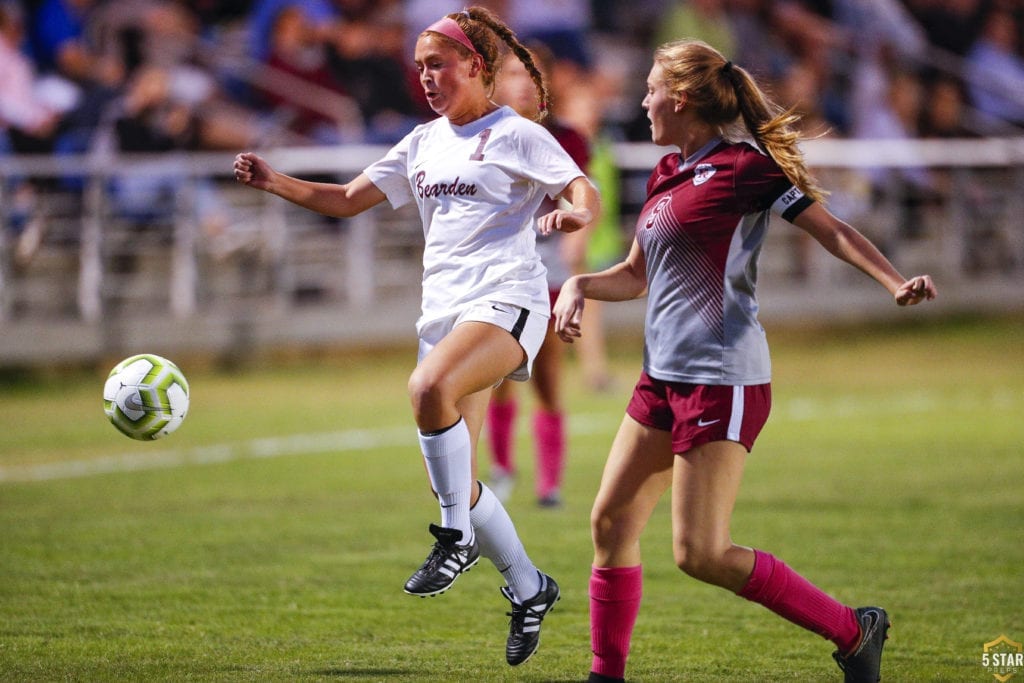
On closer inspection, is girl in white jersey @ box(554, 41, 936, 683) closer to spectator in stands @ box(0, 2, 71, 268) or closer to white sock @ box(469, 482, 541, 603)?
white sock @ box(469, 482, 541, 603)

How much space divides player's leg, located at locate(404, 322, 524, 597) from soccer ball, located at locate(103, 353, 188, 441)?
1.43 m

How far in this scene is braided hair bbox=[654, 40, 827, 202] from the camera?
526 centimetres

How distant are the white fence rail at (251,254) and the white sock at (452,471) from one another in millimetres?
10925

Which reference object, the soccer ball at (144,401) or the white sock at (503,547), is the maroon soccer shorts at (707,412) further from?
the soccer ball at (144,401)

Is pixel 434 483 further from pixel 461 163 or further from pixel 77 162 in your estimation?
pixel 77 162

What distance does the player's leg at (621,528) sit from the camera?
17.5 ft

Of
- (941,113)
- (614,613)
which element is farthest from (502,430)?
(941,113)

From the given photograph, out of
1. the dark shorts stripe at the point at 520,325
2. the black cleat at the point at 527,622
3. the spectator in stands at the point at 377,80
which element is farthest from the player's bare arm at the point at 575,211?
the spectator in stands at the point at 377,80

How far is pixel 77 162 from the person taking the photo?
16156mm

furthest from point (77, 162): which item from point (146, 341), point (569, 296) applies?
point (569, 296)

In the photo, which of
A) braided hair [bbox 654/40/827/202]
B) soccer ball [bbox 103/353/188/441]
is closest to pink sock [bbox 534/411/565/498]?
soccer ball [bbox 103/353/188/441]

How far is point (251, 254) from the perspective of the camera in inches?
685

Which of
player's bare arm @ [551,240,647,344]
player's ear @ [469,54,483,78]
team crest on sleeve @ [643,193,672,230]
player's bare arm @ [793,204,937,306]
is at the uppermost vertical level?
player's ear @ [469,54,483,78]

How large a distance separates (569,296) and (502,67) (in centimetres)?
145
